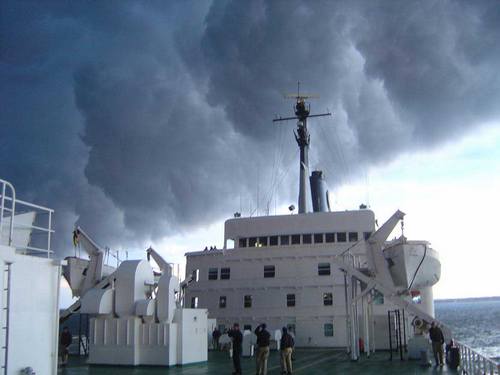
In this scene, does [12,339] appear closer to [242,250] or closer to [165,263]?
[165,263]

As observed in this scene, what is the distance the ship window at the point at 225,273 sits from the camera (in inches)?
1329

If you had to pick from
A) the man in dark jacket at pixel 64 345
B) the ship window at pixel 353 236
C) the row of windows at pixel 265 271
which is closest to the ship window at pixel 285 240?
the row of windows at pixel 265 271

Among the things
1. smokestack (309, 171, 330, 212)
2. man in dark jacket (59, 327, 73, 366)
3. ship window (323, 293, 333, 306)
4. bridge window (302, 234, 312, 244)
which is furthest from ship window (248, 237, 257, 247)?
man in dark jacket (59, 327, 73, 366)

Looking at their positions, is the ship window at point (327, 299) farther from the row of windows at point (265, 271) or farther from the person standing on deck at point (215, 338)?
the person standing on deck at point (215, 338)

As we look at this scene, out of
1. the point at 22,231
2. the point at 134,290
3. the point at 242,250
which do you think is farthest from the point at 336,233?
the point at 22,231

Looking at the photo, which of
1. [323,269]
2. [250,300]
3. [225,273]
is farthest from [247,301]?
[323,269]

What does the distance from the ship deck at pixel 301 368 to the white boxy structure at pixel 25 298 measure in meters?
7.87

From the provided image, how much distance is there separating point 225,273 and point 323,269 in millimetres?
6265

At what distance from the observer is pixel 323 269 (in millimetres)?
31844

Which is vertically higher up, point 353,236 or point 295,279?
point 353,236

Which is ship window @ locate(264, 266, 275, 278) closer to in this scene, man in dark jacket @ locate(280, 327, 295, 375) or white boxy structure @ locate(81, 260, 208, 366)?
white boxy structure @ locate(81, 260, 208, 366)

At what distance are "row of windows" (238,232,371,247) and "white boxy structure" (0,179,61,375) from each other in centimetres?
2291

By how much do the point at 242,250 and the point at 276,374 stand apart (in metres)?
15.8

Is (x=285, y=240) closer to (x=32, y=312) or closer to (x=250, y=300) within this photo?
(x=250, y=300)
